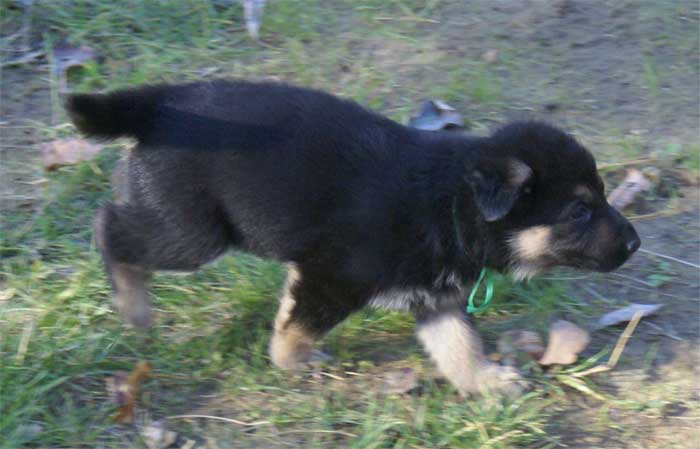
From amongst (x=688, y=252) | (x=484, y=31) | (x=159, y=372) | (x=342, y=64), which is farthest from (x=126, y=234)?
(x=484, y=31)

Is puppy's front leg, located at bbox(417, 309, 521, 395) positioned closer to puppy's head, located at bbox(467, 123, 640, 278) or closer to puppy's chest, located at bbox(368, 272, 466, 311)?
puppy's chest, located at bbox(368, 272, 466, 311)

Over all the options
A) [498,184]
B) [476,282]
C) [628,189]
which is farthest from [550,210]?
[628,189]

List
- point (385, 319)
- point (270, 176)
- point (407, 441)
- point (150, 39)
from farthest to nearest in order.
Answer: point (150, 39) → point (385, 319) → point (270, 176) → point (407, 441)

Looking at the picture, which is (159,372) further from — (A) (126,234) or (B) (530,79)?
(B) (530,79)

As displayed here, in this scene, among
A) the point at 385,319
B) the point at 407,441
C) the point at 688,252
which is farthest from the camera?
the point at 688,252

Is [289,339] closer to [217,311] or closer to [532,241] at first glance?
[217,311]

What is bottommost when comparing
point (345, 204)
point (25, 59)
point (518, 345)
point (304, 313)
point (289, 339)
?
point (518, 345)
